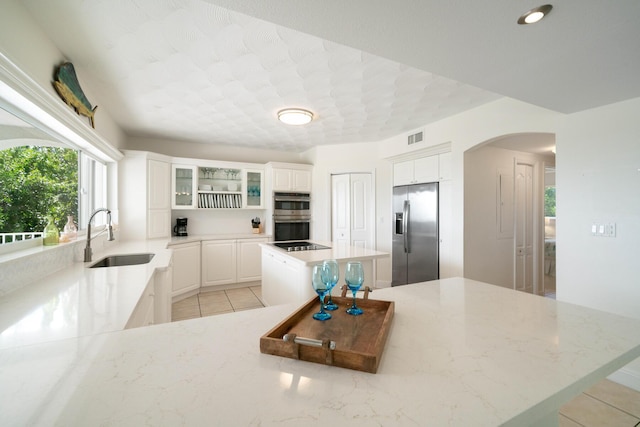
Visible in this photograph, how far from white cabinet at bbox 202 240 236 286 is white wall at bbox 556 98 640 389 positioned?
438cm

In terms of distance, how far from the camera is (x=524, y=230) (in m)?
4.16

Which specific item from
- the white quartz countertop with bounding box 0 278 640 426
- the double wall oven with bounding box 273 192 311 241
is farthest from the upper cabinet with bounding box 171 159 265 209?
the white quartz countertop with bounding box 0 278 640 426

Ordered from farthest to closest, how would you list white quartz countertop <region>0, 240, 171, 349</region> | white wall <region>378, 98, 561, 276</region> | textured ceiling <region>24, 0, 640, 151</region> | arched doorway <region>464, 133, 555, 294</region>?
Result: arched doorway <region>464, 133, 555, 294</region>, white wall <region>378, 98, 561, 276</region>, textured ceiling <region>24, 0, 640, 151</region>, white quartz countertop <region>0, 240, 171, 349</region>

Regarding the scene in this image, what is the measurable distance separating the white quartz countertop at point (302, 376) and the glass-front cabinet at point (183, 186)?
13.3 ft

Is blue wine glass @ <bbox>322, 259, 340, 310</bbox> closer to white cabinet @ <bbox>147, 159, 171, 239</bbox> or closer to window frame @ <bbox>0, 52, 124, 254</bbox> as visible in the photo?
window frame @ <bbox>0, 52, 124, 254</bbox>

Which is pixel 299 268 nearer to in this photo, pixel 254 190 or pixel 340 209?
pixel 340 209

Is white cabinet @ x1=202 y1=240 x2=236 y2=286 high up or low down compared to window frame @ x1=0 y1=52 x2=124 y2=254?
down

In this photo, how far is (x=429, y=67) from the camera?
5.55ft

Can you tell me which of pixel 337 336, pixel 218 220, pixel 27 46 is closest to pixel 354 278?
pixel 337 336

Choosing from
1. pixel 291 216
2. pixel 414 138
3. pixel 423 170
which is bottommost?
pixel 291 216

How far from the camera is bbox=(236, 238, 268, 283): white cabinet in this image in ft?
15.6

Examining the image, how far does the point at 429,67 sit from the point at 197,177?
416 cm

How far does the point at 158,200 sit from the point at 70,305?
10.9 feet

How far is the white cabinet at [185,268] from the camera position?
4.07m
